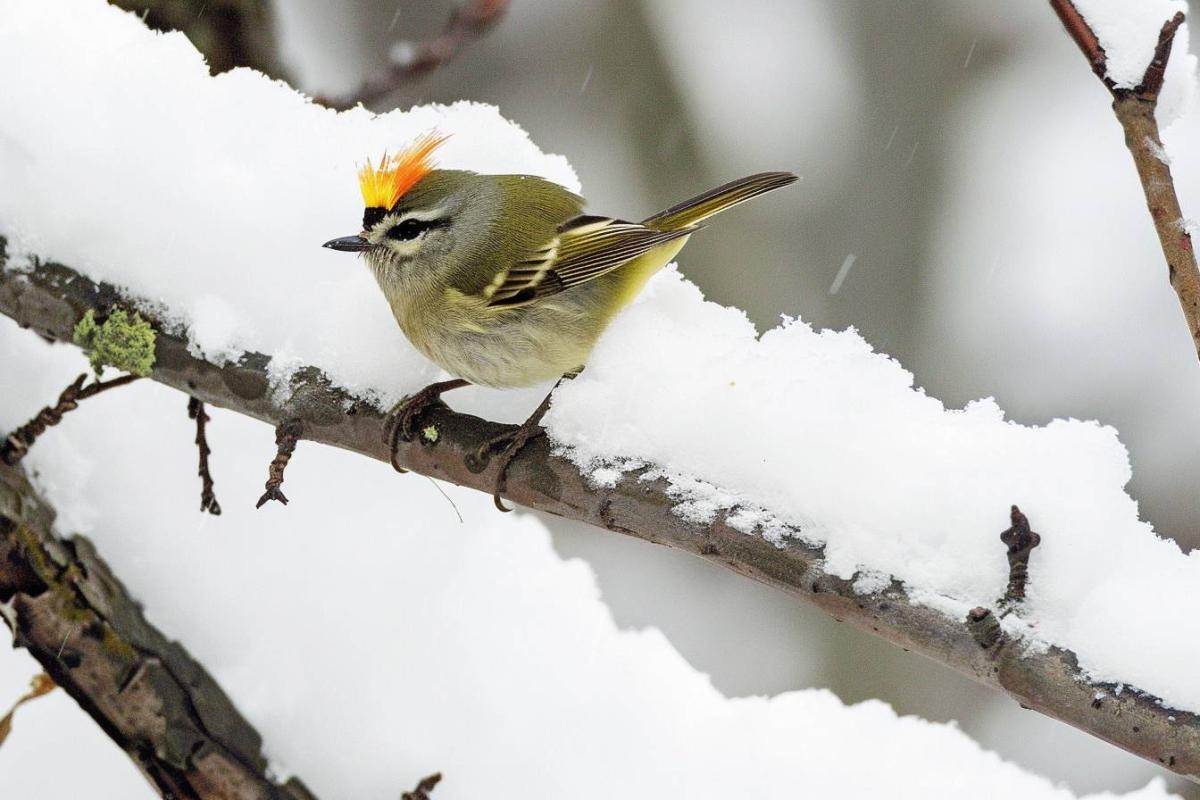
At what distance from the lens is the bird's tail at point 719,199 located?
307 cm

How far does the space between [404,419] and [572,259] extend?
81 cm

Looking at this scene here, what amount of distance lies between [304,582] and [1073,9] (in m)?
1.89

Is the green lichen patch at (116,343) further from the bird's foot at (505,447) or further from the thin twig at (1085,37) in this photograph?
the thin twig at (1085,37)

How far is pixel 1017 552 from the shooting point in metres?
1.62

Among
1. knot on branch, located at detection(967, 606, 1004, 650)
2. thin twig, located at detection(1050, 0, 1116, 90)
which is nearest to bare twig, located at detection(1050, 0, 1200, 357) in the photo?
thin twig, located at detection(1050, 0, 1116, 90)

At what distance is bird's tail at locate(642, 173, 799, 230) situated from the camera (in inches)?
121

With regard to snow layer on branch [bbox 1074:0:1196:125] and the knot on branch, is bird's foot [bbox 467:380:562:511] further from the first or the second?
snow layer on branch [bbox 1074:0:1196:125]

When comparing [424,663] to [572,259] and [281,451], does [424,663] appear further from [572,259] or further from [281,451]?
[572,259]

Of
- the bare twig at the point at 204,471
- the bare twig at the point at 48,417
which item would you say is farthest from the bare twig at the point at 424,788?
the bare twig at the point at 48,417

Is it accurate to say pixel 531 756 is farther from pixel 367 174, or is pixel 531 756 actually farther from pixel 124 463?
pixel 367 174

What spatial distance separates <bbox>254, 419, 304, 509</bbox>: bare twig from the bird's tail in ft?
4.31

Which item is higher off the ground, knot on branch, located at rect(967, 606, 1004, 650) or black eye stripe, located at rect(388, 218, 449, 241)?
black eye stripe, located at rect(388, 218, 449, 241)

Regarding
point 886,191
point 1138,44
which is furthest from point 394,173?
point 886,191

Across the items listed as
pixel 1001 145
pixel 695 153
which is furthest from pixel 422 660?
pixel 1001 145
